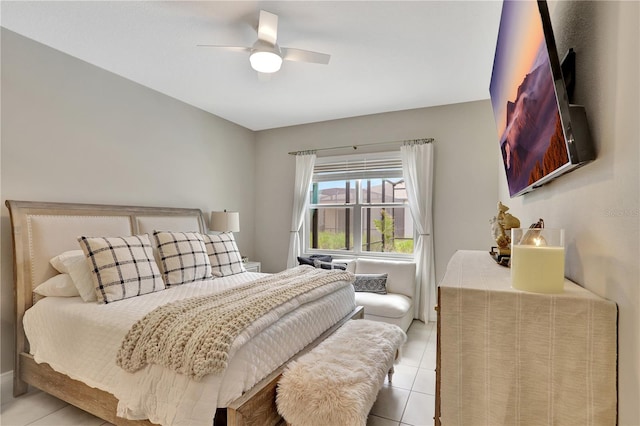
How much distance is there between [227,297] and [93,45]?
226cm

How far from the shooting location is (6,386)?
7.57 ft

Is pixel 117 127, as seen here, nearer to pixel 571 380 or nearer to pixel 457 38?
pixel 457 38

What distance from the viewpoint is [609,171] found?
2.57 feet

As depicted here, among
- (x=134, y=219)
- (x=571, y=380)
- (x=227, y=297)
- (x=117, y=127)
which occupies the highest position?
(x=117, y=127)

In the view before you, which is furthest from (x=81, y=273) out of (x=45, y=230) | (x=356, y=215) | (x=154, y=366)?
(x=356, y=215)

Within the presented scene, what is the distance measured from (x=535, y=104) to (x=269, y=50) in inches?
66.3

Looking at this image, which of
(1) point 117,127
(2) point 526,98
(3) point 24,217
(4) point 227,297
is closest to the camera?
(2) point 526,98

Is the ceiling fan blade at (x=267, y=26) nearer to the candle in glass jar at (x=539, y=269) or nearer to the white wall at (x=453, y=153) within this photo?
the candle in glass jar at (x=539, y=269)

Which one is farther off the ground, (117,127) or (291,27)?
(291,27)

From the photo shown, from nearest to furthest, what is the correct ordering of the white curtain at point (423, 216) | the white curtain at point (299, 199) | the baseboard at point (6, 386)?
the baseboard at point (6, 386), the white curtain at point (423, 216), the white curtain at point (299, 199)

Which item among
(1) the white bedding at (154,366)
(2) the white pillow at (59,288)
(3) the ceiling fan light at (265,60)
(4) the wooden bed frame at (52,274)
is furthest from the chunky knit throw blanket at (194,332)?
(3) the ceiling fan light at (265,60)

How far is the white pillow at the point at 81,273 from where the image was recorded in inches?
86.6

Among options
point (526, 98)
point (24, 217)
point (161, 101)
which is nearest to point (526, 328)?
point (526, 98)

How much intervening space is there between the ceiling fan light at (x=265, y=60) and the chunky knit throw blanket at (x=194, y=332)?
160 cm
